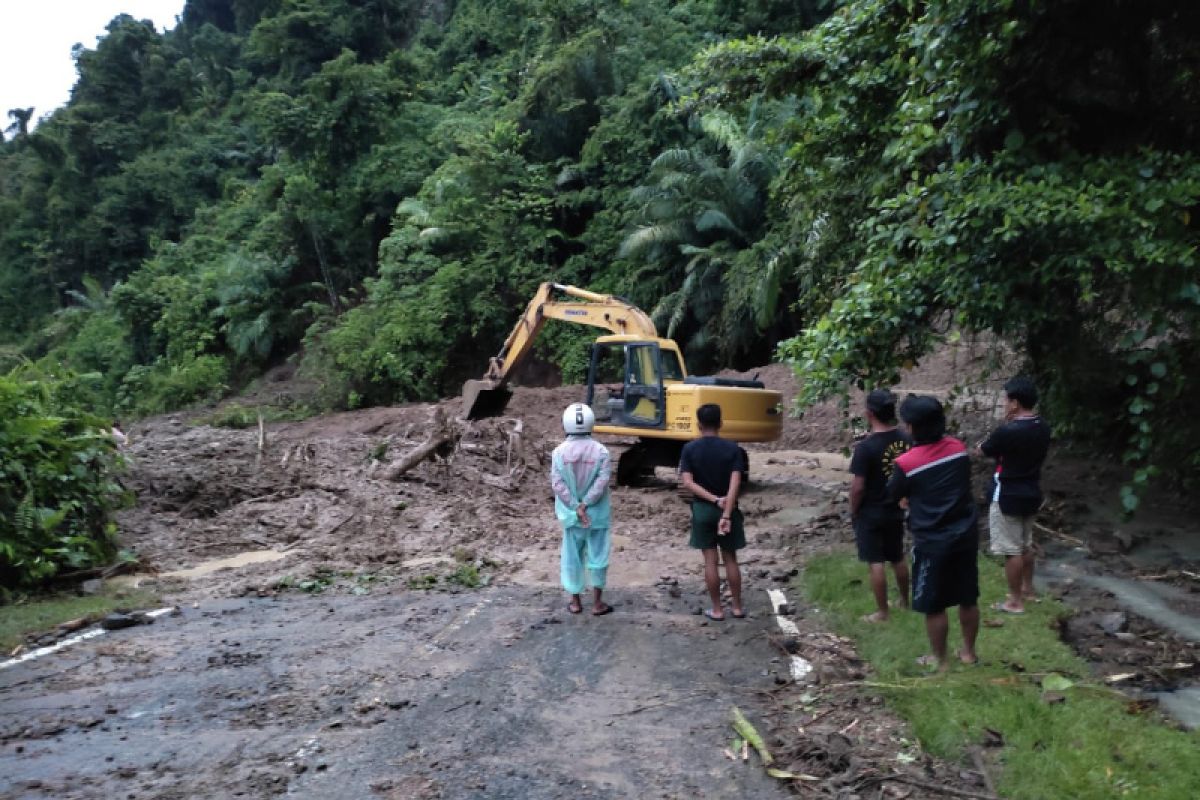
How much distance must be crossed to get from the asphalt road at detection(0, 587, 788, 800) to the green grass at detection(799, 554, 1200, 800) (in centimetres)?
83

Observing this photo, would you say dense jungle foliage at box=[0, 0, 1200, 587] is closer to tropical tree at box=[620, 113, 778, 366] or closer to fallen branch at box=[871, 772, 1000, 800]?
tropical tree at box=[620, 113, 778, 366]

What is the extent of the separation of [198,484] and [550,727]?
9623 mm

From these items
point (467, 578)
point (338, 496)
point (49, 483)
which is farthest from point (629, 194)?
point (49, 483)

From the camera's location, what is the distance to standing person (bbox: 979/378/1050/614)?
6.32 metres

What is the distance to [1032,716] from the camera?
4578 mm

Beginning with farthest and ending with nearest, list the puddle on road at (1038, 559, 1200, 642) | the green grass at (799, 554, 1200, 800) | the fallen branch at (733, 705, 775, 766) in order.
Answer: the puddle on road at (1038, 559, 1200, 642) < the fallen branch at (733, 705, 775, 766) < the green grass at (799, 554, 1200, 800)

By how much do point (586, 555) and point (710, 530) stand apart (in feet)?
3.80

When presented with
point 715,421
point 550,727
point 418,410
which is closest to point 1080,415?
point 715,421

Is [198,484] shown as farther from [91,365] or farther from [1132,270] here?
[91,365]

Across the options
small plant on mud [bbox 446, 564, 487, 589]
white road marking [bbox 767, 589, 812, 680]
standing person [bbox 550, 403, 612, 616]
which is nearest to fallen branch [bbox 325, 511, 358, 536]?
small plant on mud [bbox 446, 564, 487, 589]

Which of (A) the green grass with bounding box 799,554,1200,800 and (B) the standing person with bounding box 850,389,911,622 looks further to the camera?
(B) the standing person with bounding box 850,389,911,622

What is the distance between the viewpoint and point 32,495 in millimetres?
8969

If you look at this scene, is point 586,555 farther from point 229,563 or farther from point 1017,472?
point 229,563

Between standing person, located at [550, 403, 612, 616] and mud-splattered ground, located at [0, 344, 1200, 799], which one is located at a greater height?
standing person, located at [550, 403, 612, 616]
